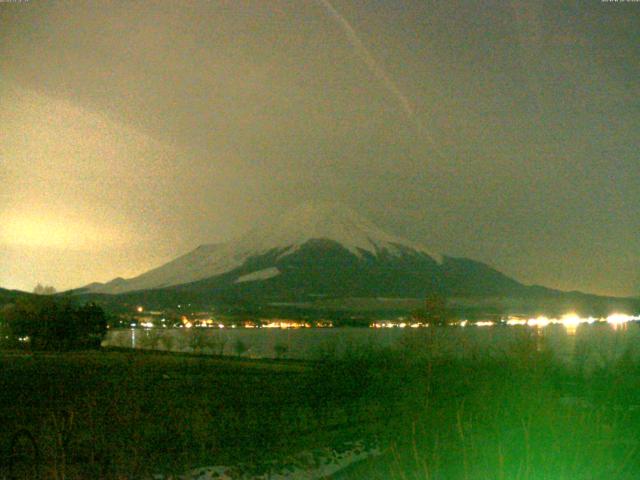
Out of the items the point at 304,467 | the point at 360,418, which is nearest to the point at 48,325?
the point at 360,418

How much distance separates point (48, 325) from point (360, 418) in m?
57.7

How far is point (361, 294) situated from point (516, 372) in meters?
137

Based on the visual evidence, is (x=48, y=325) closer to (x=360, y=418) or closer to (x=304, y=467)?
(x=360, y=418)

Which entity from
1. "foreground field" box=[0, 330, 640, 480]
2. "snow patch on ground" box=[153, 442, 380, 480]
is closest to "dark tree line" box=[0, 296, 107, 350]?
"foreground field" box=[0, 330, 640, 480]

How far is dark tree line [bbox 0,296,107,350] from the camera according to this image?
72.5 metres

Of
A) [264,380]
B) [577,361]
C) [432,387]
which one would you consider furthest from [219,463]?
[264,380]

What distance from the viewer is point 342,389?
85.2ft

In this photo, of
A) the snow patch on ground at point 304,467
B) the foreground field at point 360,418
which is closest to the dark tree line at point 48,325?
the foreground field at point 360,418

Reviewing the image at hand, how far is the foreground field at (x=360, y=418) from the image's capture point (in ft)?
27.6

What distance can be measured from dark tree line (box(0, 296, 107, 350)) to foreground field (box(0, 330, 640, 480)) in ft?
125

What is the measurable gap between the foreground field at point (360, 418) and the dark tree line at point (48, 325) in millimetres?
37980

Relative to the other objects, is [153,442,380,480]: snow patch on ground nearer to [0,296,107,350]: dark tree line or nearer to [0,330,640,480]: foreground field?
[0,330,640,480]: foreground field

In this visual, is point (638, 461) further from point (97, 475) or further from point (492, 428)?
point (97, 475)

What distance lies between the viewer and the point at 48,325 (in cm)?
7269
